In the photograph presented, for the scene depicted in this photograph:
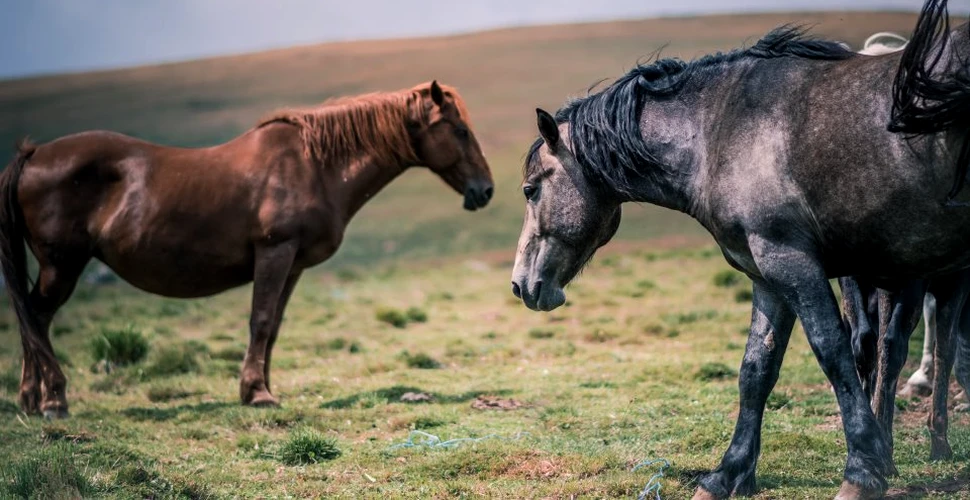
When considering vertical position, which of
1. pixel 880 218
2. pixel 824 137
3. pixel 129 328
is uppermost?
pixel 824 137

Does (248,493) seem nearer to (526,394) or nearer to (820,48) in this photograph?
(526,394)

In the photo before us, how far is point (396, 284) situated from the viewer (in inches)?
726

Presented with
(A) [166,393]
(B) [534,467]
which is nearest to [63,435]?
(A) [166,393]

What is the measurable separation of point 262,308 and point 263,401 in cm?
83

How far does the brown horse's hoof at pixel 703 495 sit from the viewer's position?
203 inches

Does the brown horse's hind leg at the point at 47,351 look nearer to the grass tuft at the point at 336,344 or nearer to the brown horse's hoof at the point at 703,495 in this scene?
the grass tuft at the point at 336,344

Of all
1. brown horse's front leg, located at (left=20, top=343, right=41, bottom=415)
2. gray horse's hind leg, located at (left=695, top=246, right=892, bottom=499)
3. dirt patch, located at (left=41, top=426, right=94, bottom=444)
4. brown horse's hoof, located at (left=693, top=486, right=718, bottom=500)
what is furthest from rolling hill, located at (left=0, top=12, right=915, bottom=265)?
gray horse's hind leg, located at (left=695, top=246, right=892, bottom=499)

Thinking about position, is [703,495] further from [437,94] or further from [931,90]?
[437,94]

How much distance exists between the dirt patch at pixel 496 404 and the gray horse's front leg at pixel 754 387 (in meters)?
3.04

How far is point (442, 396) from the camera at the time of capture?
8.73m

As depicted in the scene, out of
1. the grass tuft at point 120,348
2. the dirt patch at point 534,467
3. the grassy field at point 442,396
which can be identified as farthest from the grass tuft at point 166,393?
the dirt patch at point 534,467

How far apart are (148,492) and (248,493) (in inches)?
23.1

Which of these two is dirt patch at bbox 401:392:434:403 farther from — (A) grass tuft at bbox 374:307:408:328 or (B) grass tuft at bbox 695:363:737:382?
(A) grass tuft at bbox 374:307:408:328

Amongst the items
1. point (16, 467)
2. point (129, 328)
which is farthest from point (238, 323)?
point (16, 467)
